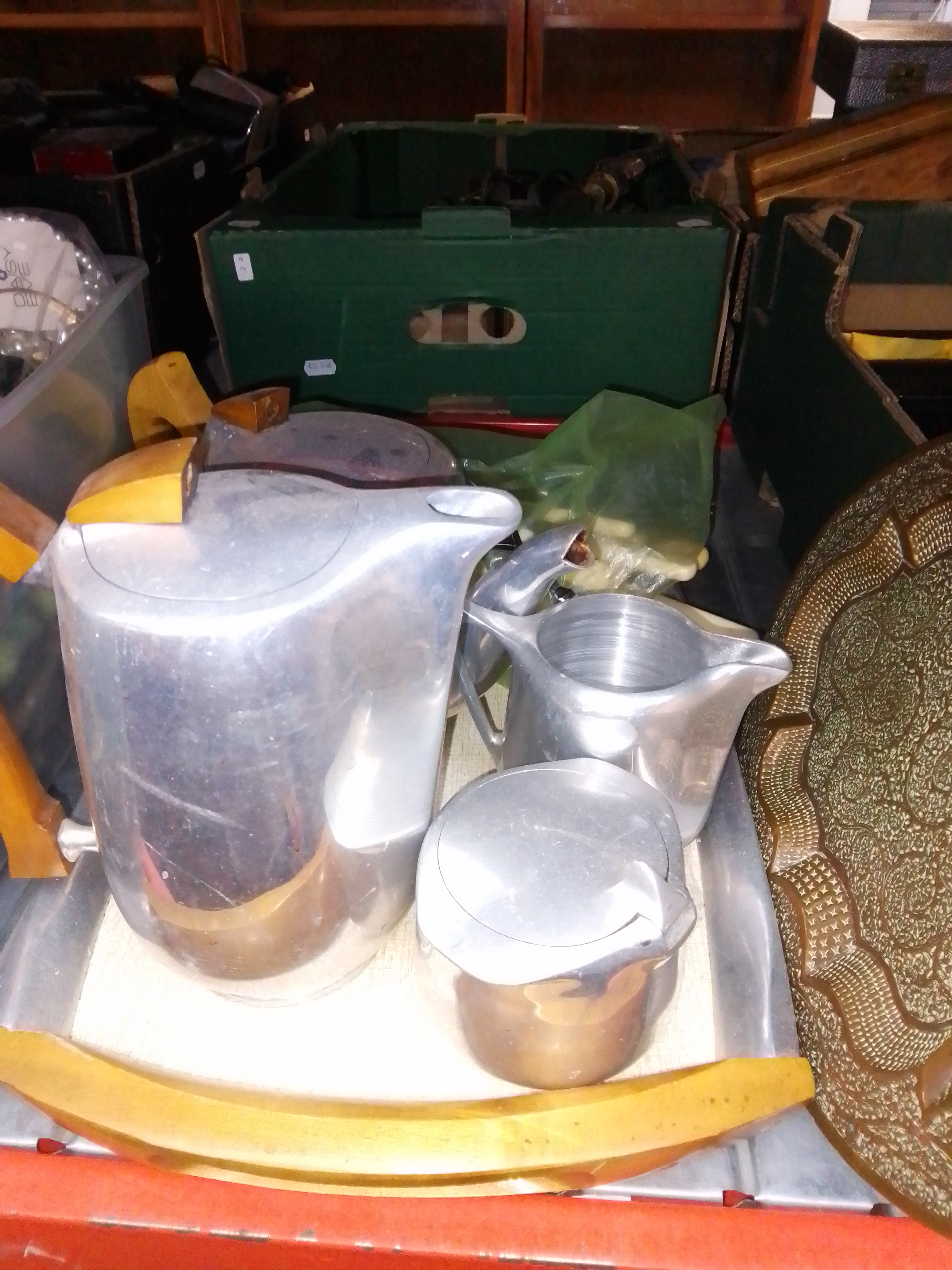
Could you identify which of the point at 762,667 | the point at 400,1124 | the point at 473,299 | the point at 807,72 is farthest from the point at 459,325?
the point at 807,72

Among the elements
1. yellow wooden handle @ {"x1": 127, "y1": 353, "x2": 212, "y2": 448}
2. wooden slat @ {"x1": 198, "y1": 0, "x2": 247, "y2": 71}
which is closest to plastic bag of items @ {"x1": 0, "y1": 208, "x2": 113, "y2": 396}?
yellow wooden handle @ {"x1": 127, "y1": 353, "x2": 212, "y2": 448}

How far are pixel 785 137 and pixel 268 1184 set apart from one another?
101 centimetres

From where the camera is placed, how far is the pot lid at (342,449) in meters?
0.48

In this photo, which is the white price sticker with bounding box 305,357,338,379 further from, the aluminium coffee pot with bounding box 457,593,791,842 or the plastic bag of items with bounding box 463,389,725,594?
the aluminium coffee pot with bounding box 457,593,791,842

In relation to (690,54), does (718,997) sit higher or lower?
lower

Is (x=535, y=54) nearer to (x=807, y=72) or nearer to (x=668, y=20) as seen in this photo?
(x=668, y=20)

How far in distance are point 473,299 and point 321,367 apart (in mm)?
136

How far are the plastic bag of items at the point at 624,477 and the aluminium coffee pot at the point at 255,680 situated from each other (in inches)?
11.1

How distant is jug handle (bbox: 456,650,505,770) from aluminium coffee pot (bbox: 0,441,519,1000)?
0.12 metres

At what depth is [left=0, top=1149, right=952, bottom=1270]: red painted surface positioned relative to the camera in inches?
14.0

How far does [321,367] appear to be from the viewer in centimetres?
75

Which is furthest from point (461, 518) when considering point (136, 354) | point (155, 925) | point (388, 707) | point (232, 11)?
point (232, 11)

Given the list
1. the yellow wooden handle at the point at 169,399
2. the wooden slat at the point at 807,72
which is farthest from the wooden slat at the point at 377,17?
the yellow wooden handle at the point at 169,399

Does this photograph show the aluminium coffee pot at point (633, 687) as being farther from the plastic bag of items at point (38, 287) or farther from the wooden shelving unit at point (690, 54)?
the wooden shelving unit at point (690, 54)
